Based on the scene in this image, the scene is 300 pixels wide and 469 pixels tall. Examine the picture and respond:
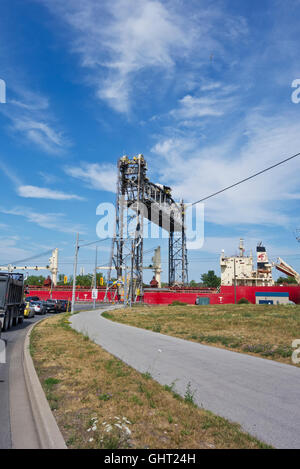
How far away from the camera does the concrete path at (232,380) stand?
16.5ft

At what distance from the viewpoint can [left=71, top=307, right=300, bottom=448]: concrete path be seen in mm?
5027

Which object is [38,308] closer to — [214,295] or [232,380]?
[232,380]

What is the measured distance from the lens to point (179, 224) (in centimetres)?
6781

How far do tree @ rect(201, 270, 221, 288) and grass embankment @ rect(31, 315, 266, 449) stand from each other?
12065 centimetres

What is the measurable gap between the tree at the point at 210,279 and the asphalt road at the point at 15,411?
120 m

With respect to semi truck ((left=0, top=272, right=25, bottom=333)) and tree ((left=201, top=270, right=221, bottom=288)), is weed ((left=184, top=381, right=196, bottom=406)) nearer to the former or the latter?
semi truck ((left=0, top=272, right=25, bottom=333))

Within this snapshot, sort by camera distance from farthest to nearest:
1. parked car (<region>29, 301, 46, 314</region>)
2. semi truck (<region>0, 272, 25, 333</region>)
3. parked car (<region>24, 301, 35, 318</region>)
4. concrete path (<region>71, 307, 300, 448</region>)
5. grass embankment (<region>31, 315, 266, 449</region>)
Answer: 1. parked car (<region>29, 301, 46, 314</region>)
2. parked car (<region>24, 301, 35, 318</region>)
3. semi truck (<region>0, 272, 25, 333</region>)
4. concrete path (<region>71, 307, 300, 448</region>)
5. grass embankment (<region>31, 315, 266, 449</region>)

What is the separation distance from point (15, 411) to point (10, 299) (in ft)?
39.9

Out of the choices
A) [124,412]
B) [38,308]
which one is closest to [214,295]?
[38,308]

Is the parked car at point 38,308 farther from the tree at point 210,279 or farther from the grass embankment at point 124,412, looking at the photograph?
the tree at point 210,279

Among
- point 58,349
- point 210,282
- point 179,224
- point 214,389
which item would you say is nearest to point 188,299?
point 179,224

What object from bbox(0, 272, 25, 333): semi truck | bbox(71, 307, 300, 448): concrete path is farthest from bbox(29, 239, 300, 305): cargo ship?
bbox(71, 307, 300, 448): concrete path

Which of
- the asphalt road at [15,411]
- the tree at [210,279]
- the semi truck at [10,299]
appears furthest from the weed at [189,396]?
the tree at [210,279]

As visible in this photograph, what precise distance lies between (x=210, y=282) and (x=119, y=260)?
7855 cm
